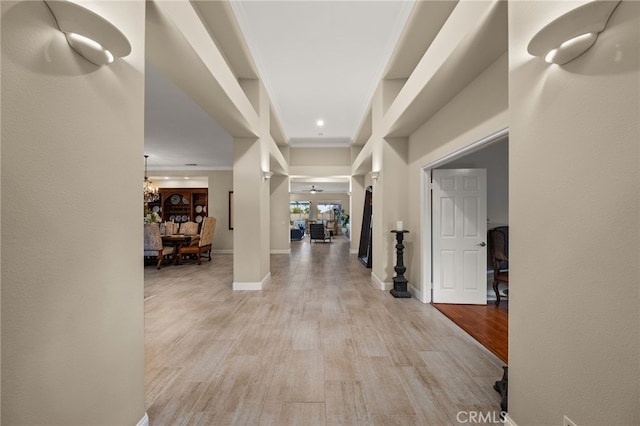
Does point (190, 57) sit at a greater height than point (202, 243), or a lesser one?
greater

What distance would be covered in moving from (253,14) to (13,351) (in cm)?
349

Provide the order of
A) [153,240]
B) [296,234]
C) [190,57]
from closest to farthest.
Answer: [190,57]
[153,240]
[296,234]

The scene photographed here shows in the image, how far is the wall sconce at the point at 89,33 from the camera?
1.05 metres

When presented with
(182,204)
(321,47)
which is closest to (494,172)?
(321,47)

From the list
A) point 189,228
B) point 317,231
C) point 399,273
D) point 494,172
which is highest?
point 494,172

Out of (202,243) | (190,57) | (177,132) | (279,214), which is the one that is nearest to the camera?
(190,57)

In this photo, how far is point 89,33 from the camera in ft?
3.70

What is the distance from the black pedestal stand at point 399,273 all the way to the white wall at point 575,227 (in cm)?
268

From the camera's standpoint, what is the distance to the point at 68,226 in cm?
114

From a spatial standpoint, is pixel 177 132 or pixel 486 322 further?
pixel 177 132

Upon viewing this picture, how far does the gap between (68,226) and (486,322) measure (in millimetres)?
3982

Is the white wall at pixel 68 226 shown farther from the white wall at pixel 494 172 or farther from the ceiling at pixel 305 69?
the white wall at pixel 494 172

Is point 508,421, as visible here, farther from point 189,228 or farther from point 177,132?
point 189,228

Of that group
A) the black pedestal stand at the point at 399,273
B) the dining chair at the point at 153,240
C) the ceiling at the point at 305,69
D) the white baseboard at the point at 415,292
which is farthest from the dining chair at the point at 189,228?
the white baseboard at the point at 415,292
